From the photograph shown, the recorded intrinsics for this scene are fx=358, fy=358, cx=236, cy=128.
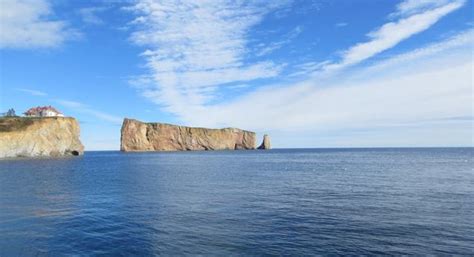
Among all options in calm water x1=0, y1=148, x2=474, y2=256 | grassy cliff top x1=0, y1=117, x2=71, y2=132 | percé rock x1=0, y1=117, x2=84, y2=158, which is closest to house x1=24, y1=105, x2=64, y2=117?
percé rock x1=0, y1=117, x2=84, y2=158

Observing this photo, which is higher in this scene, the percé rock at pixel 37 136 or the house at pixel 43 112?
the house at pixel 43 112

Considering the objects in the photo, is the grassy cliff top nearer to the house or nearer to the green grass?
the green grass

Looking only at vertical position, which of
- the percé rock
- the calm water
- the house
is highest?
the house

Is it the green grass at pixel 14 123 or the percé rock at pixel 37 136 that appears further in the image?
the green grass at pixel 14 123

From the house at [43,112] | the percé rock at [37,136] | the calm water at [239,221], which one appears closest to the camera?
the calm water at [239,221]

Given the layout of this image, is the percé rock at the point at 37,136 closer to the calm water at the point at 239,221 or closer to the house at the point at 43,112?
the house at the point at 43,112

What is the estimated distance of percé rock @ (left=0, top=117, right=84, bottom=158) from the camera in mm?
120625

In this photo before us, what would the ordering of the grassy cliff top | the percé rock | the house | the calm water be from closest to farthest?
the calm water → the percé rock → the grassy cliff top → the house

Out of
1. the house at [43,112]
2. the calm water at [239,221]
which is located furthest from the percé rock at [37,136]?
the calm water at [239,221]

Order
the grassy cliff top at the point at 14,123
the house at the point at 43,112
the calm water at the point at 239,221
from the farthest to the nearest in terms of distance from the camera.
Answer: the house at the point at 43,112, the grassy cliff top at the point at 14,123, the calm water at the point at 239,221

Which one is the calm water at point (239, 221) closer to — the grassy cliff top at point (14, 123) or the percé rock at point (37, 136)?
the percé rock at point (37, 136)

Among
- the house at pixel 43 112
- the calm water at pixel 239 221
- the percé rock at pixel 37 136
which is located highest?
the house at pixel 43 112

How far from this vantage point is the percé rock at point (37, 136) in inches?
4749

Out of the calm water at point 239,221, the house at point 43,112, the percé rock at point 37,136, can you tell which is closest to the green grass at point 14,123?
the percé rock at point 37,136
